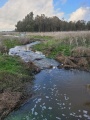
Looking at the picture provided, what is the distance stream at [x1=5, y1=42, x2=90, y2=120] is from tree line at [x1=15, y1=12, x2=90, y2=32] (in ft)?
227

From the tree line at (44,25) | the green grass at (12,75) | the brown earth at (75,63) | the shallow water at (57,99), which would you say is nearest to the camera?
the shallow water at (57,99)

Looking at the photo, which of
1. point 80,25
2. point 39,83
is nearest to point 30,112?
point 39,83

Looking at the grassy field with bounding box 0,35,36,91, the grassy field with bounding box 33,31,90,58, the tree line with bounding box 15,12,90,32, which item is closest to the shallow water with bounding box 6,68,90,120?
the grassy field with bounding box 0,35,36,91

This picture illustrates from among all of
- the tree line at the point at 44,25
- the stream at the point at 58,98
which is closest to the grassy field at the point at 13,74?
the stream at the point at 58,98

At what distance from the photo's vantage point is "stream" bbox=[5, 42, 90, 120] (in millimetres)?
10219

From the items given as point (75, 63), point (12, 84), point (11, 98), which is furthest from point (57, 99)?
point (75, 63)

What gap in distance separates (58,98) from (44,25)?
7643cm

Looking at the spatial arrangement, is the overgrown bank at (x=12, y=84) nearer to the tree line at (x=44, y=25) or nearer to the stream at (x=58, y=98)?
the stream at (x=58, y=98)

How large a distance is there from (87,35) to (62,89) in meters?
16.3

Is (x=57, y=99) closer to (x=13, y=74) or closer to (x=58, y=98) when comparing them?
(x=58, y=98)

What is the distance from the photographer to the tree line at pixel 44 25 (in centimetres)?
8561

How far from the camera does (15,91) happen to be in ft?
41.5

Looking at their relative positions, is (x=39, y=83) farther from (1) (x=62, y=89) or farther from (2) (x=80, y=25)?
(2) (x=80, y=25)

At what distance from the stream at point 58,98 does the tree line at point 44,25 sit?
227 ft
